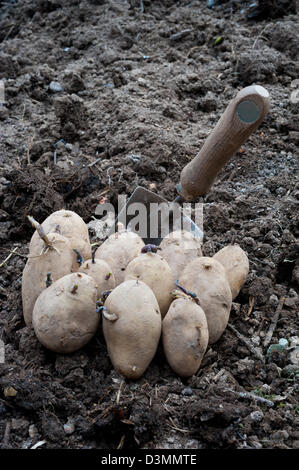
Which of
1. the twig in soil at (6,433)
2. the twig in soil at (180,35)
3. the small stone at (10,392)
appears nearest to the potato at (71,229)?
the small stone at (10,392)

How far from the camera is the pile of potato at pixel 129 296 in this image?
1769 millimetres

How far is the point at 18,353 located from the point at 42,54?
3225 millimetres

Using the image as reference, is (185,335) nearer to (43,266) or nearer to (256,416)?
(256,416)

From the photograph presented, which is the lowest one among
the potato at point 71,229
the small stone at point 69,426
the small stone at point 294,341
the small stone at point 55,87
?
the small stone at point 294,341

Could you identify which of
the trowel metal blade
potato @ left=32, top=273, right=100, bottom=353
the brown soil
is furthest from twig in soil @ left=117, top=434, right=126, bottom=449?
the trowel metal blade

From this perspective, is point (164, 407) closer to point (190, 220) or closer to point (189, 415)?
point (189, 415)

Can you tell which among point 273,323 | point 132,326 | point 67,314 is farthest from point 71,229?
point 273,323

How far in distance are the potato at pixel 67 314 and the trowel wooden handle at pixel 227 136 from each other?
661 millimetres

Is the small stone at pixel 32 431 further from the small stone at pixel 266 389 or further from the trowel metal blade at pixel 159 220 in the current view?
the trowel metal blade at pixel 159 220

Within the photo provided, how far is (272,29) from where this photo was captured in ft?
14.0

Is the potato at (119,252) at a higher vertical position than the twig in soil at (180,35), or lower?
lower

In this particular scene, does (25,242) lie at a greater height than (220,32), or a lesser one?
lesser
